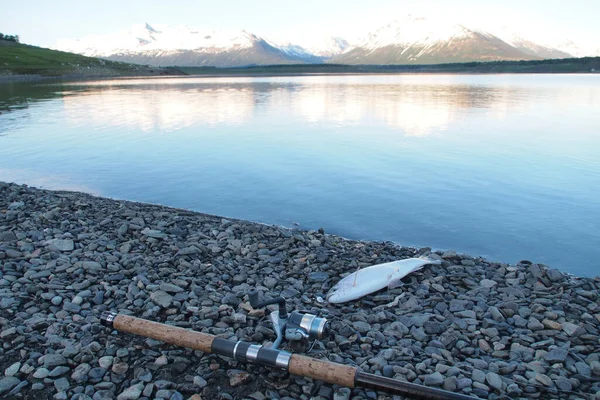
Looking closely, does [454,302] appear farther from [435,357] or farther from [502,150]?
[502,150]

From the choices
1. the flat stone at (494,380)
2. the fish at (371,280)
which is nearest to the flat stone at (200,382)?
the fish at (371,280)

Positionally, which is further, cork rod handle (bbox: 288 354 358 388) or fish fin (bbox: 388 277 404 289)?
fish fin (bbox: 388 277 404 289)

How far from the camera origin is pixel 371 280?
619 cm

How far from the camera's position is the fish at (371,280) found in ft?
19.5

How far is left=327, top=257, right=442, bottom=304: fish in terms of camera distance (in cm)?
595

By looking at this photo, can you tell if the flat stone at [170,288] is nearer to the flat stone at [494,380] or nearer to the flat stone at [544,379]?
the flat stone at [494,380]

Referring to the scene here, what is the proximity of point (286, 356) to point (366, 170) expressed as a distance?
1039 cm

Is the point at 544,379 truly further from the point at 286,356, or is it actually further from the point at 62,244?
the point at 62,244

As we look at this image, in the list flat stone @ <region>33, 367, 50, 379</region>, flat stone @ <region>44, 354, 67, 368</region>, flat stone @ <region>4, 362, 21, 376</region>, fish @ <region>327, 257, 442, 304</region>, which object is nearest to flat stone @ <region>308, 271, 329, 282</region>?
fish @ <region>327, 257, 442, 304</region>

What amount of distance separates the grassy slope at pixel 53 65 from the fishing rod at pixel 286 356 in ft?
321

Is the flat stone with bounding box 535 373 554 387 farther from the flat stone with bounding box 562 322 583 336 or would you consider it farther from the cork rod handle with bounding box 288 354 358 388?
the cork rod handle with bounding box 288 354 358 388

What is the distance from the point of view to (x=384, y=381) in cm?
382

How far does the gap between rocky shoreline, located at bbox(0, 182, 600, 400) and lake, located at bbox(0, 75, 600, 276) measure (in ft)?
6.76

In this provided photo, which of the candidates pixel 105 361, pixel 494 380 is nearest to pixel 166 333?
pixel 105 361
